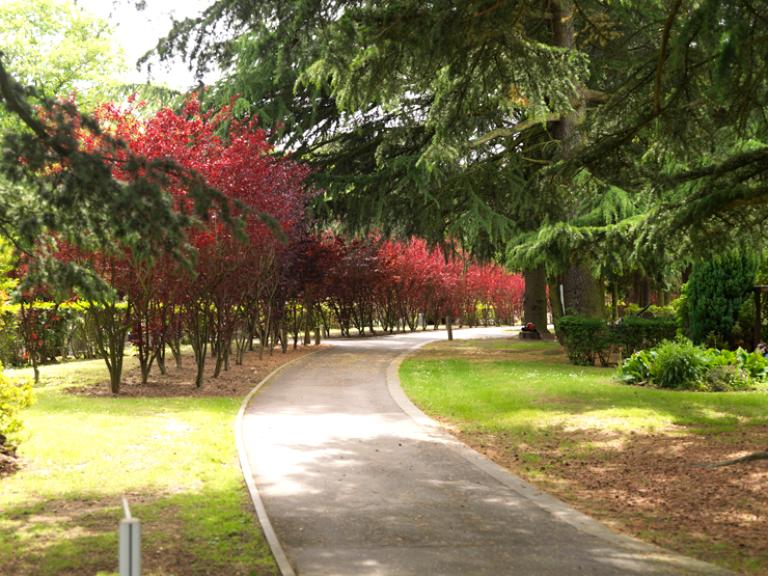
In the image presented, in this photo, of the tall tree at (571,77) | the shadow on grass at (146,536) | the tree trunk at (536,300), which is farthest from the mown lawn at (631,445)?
the tree trunk at (536,300)

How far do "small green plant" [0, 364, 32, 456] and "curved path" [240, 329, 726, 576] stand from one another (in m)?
2.37

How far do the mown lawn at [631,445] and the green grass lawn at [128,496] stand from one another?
10.4 feet

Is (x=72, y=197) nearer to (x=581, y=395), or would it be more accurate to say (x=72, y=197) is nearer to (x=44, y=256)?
(x=44, y=256)

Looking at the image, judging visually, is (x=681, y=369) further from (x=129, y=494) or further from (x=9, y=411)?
(x=9, y=411)

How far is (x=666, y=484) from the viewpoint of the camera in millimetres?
7938

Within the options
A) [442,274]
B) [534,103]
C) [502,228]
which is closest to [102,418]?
[534,103]

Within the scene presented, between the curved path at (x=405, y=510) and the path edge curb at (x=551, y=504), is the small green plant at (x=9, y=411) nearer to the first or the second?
the curved path at (x=405, y=510)

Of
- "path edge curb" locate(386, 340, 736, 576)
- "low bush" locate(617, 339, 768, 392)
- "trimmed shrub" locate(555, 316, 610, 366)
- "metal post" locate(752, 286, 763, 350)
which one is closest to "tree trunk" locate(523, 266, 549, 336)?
"trimmed shrub" locate(555, 316, 610, 366)

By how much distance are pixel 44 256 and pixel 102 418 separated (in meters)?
5.66

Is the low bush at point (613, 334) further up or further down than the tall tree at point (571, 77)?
further down

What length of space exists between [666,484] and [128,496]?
16.9 ft

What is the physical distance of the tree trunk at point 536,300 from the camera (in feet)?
98.5

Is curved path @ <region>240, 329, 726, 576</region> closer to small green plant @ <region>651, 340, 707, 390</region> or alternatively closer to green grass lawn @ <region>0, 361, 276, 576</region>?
green grass lawn @ <region>0, 361, 276, 576</region>

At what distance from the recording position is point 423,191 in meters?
21.1
